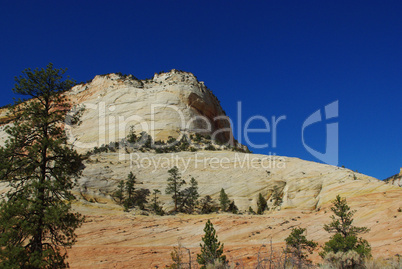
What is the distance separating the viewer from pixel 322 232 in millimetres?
24266

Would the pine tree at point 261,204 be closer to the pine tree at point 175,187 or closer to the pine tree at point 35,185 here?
the pine tree at point 175,187

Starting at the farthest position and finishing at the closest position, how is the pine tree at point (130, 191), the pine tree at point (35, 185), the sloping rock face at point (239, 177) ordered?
the sloping rock face at point (239, 177) < the pine tree at point (130, 191) < the pine tree at point (35, 185)

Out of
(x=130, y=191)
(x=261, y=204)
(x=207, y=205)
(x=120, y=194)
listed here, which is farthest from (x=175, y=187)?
(x=261, y=204)

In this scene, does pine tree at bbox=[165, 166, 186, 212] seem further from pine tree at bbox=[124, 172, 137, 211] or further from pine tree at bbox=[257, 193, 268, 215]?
pine tree at bbox=[257, 193, 268, 215]

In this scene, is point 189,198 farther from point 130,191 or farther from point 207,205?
point 130,191

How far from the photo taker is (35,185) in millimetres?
12195

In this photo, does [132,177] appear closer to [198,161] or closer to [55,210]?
[198,161]

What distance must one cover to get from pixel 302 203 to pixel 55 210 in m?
26.3

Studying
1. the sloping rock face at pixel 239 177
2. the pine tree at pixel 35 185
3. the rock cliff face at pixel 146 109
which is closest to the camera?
the pine tree at pixel 35 185

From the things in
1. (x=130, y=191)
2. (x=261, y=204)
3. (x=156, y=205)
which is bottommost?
(x=261, y=204)

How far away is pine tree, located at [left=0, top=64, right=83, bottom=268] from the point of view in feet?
37.8

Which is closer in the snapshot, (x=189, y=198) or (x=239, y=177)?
(x=189, y=198)

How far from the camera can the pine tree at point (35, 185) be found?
37.8ft

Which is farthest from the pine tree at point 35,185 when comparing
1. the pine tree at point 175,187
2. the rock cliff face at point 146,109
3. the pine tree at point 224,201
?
the rock cliff face at point 146,109
